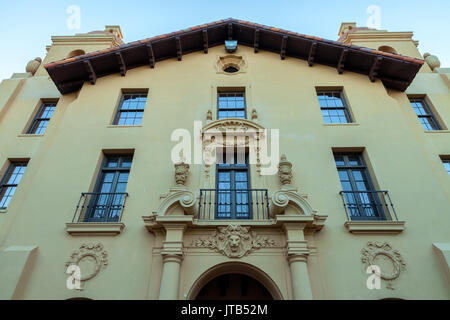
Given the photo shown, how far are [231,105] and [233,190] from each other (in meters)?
4.38

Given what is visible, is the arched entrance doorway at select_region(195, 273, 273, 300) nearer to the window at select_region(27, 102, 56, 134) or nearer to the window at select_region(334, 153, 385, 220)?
the window at select_region(334, 153, 385, 220)

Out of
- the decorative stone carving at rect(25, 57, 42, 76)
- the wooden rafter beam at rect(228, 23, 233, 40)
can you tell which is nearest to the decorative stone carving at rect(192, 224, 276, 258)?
the wooden rafter beam at rect(228, 23, 233, 40)

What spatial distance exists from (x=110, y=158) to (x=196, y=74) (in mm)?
5348

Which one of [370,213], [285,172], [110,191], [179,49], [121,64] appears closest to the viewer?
[370,213]

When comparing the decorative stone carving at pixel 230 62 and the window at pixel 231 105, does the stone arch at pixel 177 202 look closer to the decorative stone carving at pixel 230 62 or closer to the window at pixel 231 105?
the window at pixel 231 105

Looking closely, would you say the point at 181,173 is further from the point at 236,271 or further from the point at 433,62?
the point at 433,62

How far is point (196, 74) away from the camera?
12.2 m

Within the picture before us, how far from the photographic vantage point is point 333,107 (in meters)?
11.1

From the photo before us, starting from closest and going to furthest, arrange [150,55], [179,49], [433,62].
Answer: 1. [150,55]
2. [179,49]
3. [433,62]

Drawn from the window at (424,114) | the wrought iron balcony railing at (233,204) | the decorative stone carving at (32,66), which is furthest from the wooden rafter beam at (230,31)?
the decorative stone carving at (32,66)

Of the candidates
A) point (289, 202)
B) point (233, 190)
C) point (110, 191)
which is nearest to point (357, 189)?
point (289, 202)

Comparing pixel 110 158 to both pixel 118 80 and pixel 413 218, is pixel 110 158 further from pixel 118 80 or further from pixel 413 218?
pixel 413 218

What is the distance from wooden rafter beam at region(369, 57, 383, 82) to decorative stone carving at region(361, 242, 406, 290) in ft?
23.8

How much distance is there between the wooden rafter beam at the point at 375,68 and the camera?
11075 mm
